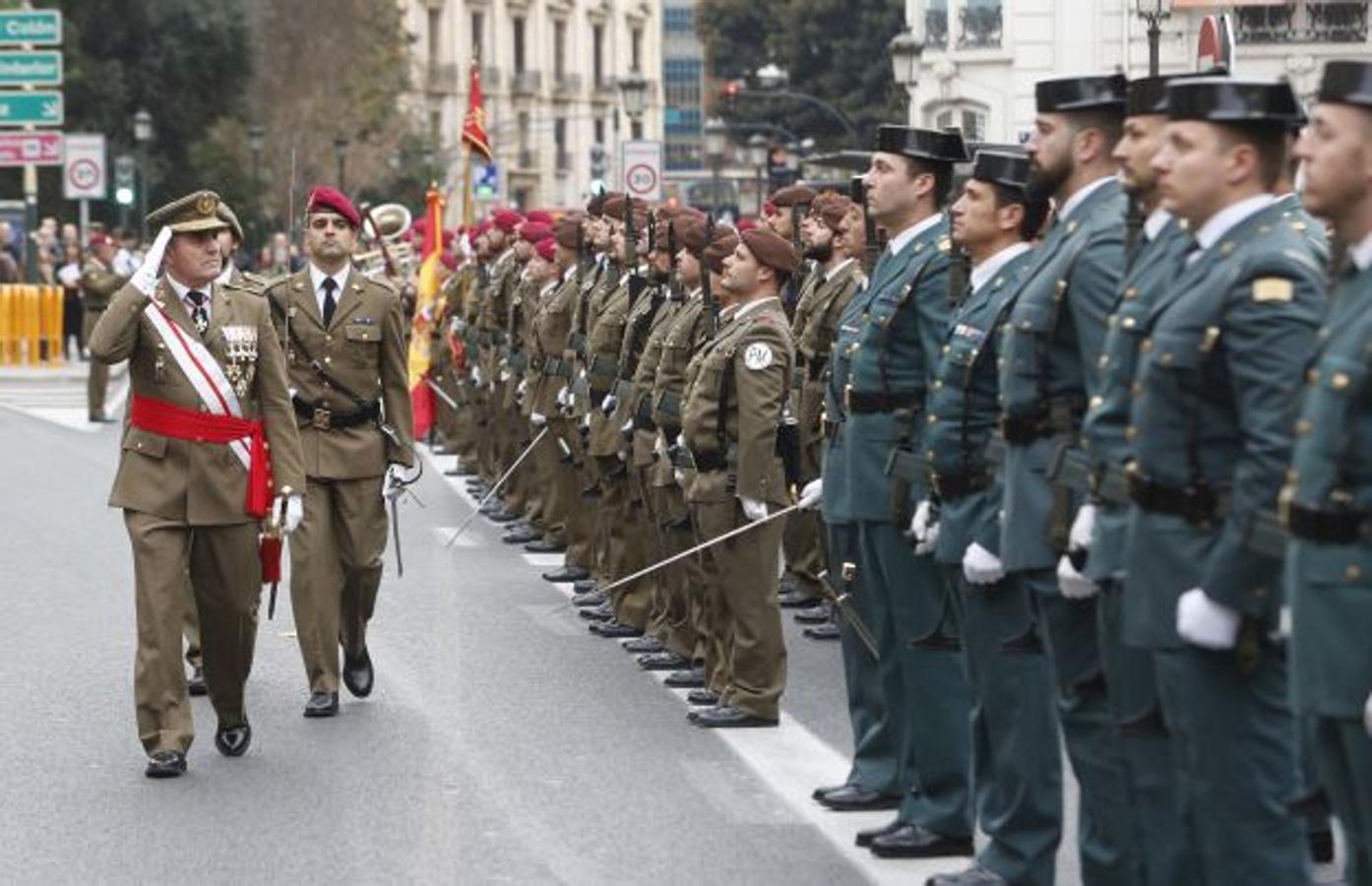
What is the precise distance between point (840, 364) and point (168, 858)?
270 cm

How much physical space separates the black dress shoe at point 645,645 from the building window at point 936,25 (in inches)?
1616

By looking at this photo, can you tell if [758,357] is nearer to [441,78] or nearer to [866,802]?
[866,802]

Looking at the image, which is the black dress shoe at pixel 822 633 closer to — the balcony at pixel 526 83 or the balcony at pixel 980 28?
the balcony at pixel 980 28

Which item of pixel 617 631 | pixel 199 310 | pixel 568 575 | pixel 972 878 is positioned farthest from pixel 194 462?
pixel 568 575

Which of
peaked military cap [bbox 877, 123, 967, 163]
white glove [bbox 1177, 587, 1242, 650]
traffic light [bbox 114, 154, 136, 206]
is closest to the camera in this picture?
white glove [bbox 1177, 587, 1242, 650]

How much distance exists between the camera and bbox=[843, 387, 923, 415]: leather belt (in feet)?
31.4

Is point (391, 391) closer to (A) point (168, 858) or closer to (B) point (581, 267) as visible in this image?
(A) point (168, 858)

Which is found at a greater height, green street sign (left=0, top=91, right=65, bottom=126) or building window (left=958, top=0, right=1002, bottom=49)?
building window (left=958, top=0, right=1002, bottom=49)

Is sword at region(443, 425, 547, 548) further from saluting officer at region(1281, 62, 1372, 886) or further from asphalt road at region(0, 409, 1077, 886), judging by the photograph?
saluting officer at region(1281, 62, 1372, 886)

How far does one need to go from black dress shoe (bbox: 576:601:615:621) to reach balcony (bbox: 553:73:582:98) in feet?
388

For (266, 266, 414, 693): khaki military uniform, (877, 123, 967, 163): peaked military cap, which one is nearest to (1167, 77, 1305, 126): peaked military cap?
(877, 123, 967, 163): peaked military cap

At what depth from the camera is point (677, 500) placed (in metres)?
13.6

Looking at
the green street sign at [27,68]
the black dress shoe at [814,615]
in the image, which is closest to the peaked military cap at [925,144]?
the black dress shoe at [814,615]

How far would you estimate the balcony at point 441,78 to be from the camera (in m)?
120
